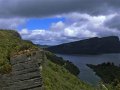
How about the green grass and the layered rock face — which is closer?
the layered rock face

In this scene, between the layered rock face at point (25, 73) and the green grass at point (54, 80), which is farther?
the green grass at point (54, 80)

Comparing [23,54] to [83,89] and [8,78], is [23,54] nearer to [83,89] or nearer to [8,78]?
[8,78]

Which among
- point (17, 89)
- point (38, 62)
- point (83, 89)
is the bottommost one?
point (83, 89)

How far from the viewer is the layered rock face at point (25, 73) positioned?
19.2 metres

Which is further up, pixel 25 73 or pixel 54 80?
pixel 25 73

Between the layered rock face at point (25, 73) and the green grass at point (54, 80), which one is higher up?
the layered rock face at point (25, 73)

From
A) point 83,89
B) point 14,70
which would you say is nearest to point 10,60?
point 14,70

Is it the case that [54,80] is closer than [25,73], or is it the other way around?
[25,73]

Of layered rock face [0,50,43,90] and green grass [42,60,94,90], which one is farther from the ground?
layered rock face [0,50,43,90]

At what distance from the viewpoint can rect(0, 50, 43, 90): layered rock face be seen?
19.2 m

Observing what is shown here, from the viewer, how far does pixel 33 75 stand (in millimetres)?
19266

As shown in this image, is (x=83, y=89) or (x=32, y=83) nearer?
(x=32, y=83)

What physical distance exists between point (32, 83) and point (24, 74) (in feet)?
2.04

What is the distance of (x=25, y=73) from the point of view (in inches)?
757
